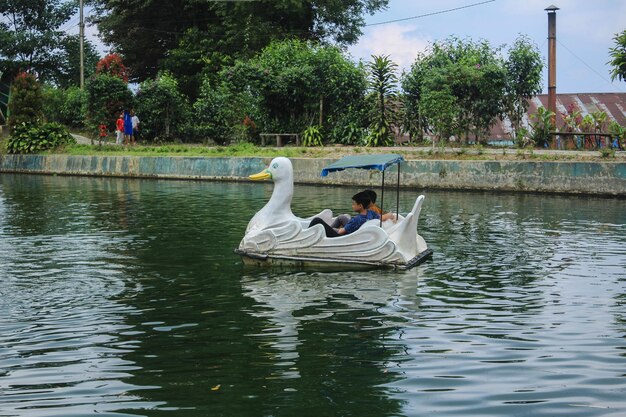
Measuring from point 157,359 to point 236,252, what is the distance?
5502mm

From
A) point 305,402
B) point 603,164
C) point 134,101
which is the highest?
point 134,101

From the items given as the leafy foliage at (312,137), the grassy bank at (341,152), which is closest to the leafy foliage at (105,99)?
the grassy bank at (341,152)

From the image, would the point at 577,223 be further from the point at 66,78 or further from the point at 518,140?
the point at 66,78

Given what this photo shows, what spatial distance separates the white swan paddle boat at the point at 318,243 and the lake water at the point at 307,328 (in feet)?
0.99

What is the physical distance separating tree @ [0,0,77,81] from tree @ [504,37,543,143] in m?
40.2

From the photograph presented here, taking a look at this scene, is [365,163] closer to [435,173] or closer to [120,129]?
[435,173]

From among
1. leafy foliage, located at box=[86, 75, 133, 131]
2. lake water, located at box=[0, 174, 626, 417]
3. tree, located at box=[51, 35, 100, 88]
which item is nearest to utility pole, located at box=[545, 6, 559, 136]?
lake water, located at box=[0, 174, 626, 417]

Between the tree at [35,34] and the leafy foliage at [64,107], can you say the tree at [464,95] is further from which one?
the tree at [35,34]

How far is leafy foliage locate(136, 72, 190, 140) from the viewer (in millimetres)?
41469

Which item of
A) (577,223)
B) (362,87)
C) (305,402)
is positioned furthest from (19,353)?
(362,87)

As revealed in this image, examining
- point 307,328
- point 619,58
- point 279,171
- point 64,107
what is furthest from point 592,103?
point 307,328

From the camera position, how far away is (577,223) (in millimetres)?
19609

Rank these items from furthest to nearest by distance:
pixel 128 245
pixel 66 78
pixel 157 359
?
pixel 66 78 < pixel 128 245 < pixel 157 359

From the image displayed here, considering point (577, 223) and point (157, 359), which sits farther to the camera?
point (577, 223)
